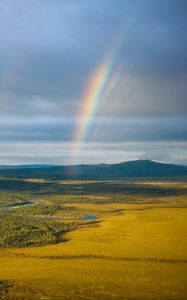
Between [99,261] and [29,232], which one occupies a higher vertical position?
[29,232]

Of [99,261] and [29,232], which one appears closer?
[99,261]

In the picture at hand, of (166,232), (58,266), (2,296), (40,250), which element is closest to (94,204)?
(166,232)

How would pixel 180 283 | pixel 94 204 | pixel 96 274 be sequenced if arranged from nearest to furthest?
1. pixel 180 283
2. pixel 96 274
3. pixel 94 204

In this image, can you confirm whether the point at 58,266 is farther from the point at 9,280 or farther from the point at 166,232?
the point at 166,232

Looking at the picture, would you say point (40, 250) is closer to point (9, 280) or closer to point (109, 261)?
point (109, 261)

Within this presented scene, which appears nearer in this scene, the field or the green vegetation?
the field

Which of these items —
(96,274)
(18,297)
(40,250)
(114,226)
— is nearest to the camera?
(18,297)

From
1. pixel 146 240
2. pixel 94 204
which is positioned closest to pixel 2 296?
pixel 146 240

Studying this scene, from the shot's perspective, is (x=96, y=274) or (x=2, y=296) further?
(x=96, y=274)

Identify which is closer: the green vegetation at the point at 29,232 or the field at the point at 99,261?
the field at the point at 99,261
